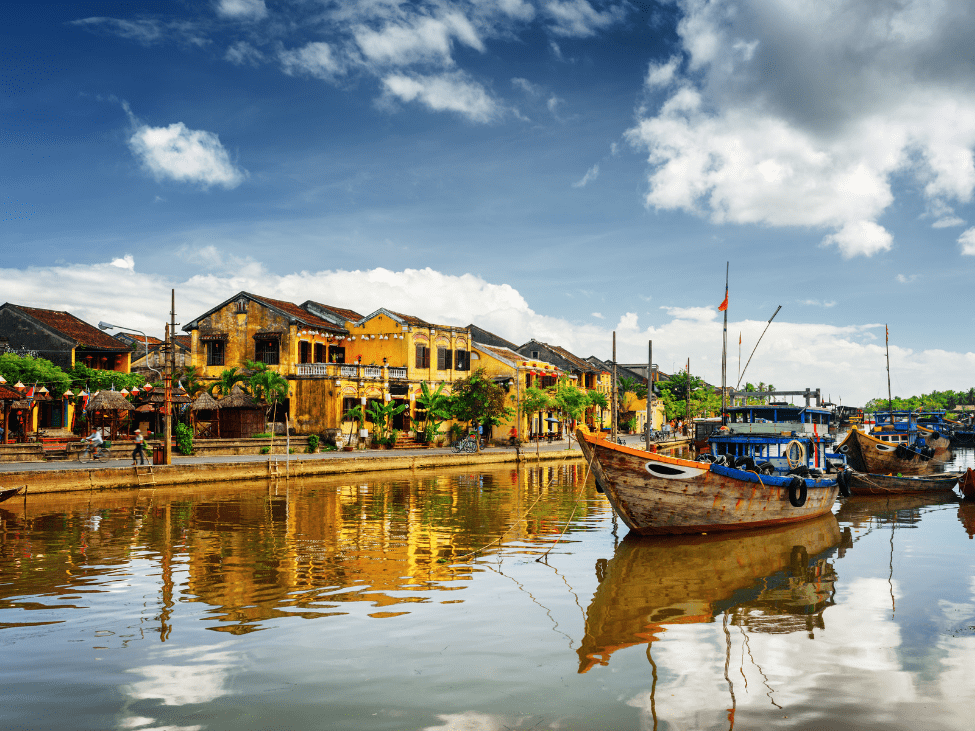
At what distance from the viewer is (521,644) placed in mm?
8891

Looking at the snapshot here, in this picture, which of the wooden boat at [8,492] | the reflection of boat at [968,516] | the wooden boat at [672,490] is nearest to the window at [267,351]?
the wooden boat at [8,492]

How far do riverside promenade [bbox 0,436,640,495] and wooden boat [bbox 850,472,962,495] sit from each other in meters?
18.2

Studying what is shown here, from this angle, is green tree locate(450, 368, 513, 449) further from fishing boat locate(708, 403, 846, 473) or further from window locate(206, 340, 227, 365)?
fishing boat locate(708, 403, 846, 473)

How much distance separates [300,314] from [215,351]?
575 centimetres

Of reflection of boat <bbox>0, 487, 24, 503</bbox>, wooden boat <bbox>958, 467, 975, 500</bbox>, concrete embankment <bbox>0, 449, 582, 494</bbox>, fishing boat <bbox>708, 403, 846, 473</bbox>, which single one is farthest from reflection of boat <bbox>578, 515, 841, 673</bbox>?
concrete embankment <bbox>0, 449, 582, 494</bbox>

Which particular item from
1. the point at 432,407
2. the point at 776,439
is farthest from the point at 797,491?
the point at 432,407

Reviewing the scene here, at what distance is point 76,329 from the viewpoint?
4441cm

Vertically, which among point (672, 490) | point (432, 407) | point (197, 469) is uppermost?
point (432, 407)

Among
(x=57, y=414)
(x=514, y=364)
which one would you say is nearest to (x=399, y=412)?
(x=514, y=364)

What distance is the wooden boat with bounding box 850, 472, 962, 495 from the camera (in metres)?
27.4

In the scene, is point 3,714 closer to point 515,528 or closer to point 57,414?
point 515,528

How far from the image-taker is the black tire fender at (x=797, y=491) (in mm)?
18406

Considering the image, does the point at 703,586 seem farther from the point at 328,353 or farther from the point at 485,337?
the point at 485,337

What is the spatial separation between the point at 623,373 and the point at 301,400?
50.8 meters
